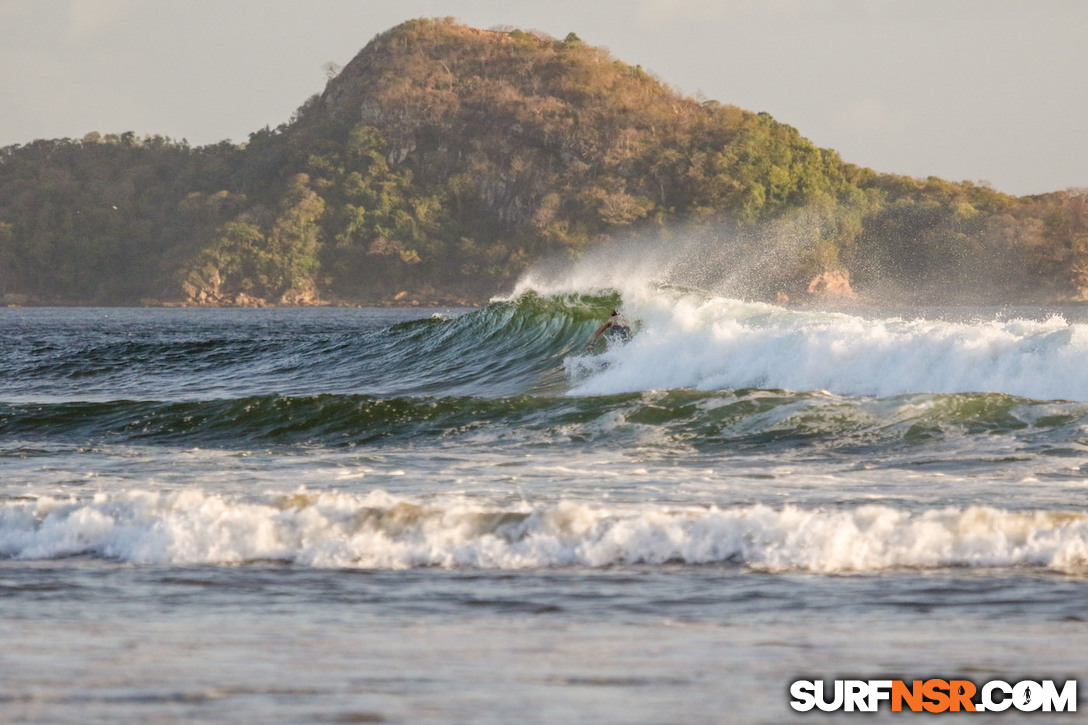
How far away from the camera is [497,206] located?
426 feet

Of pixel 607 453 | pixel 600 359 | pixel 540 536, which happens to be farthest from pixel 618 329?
pixel 540 536

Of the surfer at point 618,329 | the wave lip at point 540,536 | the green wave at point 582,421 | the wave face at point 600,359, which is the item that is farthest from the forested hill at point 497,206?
the wave lip at point 540,536

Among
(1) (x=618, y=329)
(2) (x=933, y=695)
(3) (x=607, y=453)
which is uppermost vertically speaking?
(1) (x=618, y=329)

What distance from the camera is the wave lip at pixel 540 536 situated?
8.18 meters

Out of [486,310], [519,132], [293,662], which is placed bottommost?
[293,662]

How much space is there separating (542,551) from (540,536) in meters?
0.21

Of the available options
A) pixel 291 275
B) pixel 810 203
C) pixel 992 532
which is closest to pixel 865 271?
pixel 810 203

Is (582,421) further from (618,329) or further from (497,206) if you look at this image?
(497,206)

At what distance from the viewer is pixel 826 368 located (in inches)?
767

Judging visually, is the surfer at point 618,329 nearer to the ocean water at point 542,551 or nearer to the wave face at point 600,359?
the wave face at point 600,359

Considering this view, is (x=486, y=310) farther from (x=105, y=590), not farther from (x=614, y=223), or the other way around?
(x=614, y=223)

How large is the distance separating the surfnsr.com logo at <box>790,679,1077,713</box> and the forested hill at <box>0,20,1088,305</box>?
369ft

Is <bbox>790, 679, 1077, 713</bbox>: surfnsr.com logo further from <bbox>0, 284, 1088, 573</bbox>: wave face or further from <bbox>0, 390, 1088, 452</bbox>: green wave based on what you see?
<bbox>0, 390, 1088, 452</bbox>: green wave

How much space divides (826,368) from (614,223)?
335 feet
